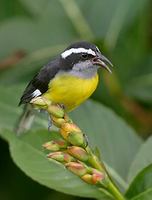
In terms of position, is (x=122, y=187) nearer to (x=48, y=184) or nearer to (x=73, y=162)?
(x=48, y=184)

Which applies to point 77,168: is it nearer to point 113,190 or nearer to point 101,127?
point 113,190

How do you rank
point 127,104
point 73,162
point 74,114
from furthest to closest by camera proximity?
1. point 127,104
2. point 74,114
3. point 73,162

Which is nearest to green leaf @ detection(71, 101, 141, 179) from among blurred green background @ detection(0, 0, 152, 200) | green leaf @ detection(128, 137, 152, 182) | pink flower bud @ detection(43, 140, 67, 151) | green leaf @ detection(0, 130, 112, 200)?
green leaf @ detection(128, 137, 152, 182)

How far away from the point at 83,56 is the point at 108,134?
739mm

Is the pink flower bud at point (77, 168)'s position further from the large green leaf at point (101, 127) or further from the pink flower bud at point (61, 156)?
the large green leaf at point (101, 127)

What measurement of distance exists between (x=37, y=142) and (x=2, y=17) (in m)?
2.16

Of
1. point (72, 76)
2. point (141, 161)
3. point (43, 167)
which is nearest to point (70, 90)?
point (72, 76)

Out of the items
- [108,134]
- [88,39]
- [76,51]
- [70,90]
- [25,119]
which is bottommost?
[108,134]

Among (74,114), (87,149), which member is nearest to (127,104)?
(74,114)

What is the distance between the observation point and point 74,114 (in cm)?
320

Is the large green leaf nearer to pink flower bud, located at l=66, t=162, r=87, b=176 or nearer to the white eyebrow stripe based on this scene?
the white eyebrow stripe

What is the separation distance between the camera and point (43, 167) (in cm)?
249

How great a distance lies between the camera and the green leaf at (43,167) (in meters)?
2.42

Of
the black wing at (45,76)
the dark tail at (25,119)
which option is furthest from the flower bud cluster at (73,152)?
the dark tail at (25,119)
